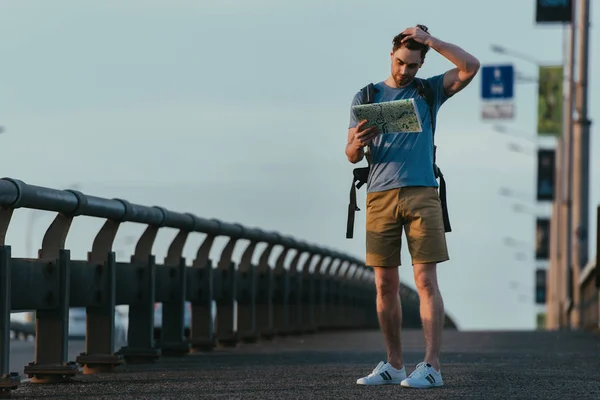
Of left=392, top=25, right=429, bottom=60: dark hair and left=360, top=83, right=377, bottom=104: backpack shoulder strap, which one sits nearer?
left=392, top=25, right=429, bottom=60: dark hair

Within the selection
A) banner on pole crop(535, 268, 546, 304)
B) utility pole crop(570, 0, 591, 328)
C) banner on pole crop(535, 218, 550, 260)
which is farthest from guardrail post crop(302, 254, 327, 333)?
banner on pole crop(535, 268, 546, 304)

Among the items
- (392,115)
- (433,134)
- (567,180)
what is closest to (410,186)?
(433,134)

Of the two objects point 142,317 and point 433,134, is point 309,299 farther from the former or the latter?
point 433,134

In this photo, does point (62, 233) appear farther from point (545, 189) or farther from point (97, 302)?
point (545, 189)

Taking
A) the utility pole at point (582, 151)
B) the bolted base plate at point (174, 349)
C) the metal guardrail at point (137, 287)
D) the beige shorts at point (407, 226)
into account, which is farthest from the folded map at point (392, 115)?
the utility pole at point (582, 151)

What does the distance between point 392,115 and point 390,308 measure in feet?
3.81

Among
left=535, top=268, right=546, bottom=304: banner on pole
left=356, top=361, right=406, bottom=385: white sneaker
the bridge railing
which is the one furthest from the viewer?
left=535, top=268, right=546, bottom=304: banner on pole

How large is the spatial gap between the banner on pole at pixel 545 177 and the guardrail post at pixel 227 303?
47.3m

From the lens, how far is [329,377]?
9859mm

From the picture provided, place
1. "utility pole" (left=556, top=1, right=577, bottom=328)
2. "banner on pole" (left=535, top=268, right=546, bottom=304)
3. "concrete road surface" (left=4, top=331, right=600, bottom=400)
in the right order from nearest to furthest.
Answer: "concrete road surface" (left=4, top=331, right=600, bottom=400)
"utility pole" (left=556, top=1, right=577, bottom=328)
"banner on pole" (left=535, top=268, right=546, bottom=304)

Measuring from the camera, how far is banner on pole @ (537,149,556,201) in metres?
63.0

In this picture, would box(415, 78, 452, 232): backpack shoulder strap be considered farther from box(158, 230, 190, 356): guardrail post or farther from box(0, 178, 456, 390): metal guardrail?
box(158, 230, 190, 356): guardrail post

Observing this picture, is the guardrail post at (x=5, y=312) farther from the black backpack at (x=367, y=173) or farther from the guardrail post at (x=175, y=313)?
the guardrail post at (x=175, y=313)

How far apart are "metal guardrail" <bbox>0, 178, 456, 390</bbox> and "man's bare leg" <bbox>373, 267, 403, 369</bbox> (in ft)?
6.38
